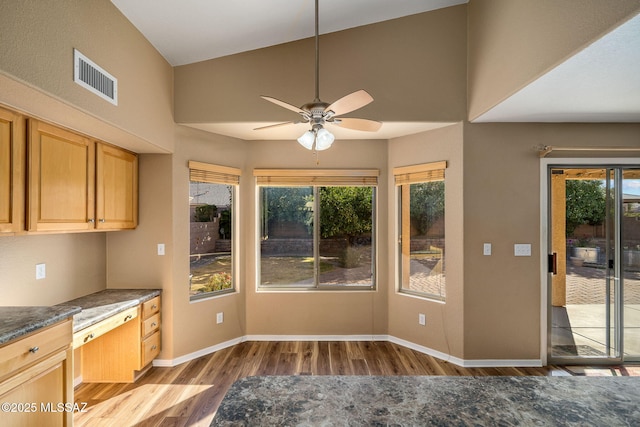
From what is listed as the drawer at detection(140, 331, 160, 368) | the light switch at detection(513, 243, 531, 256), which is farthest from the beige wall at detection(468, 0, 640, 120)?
the drawer at detection(140, 331, 160, 368)

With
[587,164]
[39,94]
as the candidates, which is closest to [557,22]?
[587,164]

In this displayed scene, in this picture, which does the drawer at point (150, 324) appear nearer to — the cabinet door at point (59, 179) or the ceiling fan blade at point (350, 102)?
the cabinet door at point (59, 179)

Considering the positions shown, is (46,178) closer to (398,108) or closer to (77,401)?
(77,401)

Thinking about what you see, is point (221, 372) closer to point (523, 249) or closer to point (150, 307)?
point (150, 307)

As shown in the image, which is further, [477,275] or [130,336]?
[477,275]

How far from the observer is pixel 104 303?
2.77 meters

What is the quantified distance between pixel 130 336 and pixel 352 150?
3.01m

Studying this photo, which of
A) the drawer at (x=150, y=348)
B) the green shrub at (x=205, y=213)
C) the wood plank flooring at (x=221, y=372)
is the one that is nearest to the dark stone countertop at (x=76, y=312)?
the drawer at (x=150, y=348)

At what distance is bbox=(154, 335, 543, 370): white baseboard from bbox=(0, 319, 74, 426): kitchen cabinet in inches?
57.2

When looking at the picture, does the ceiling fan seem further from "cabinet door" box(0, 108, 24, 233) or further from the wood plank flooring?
A: the wood plank flooring

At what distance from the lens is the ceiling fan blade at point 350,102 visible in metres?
1.88

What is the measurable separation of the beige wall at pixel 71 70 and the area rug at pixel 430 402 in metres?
1.88

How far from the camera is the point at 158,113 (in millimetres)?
3051

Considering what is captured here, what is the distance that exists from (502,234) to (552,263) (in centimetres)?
58
